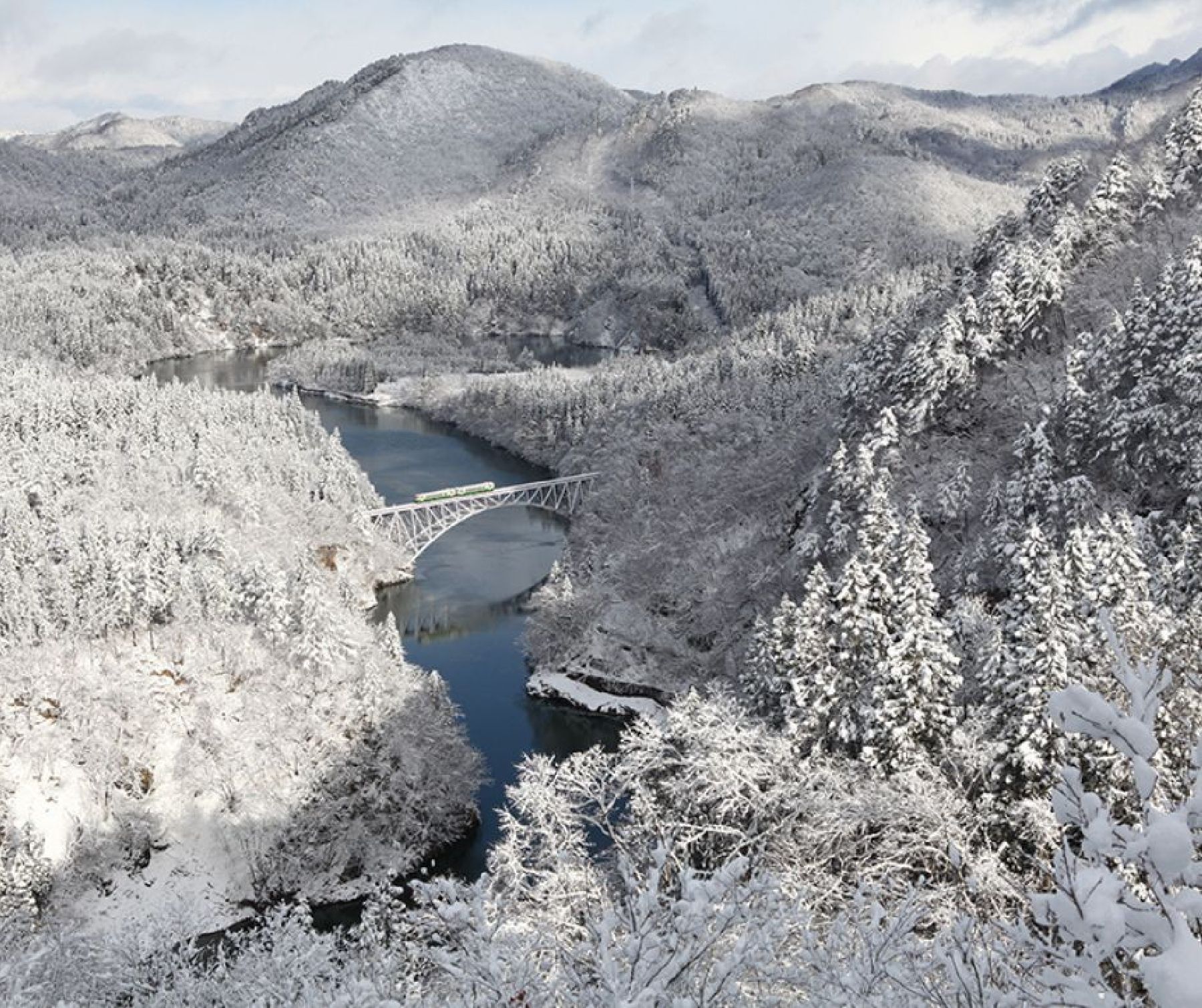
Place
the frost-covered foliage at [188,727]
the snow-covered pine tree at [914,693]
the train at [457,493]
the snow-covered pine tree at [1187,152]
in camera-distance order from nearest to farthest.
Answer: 1. the snow-covered pine tree at [914,693]
2. the frost-covered foliage at [188,727]
3. the snow-covered pine tree at [1187,152]
4. the train at [457,493]

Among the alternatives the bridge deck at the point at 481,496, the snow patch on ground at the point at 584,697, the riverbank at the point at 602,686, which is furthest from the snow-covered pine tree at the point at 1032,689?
the bridge deck at the point at 481,496

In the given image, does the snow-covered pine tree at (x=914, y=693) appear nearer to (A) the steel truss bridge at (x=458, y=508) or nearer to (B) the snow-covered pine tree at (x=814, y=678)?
(B) the snow-covered pine tree at (x=814, y=678)

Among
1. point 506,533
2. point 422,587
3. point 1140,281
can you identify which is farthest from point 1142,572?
point 506,533

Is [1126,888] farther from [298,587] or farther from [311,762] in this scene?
[298,587]

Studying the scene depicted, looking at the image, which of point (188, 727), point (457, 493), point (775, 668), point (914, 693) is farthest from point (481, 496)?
point (914, 693)

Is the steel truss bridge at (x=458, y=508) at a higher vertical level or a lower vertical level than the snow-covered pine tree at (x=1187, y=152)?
lower

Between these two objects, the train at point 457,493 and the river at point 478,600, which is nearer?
the river at point 478,600

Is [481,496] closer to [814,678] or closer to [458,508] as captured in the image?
[458,508]
